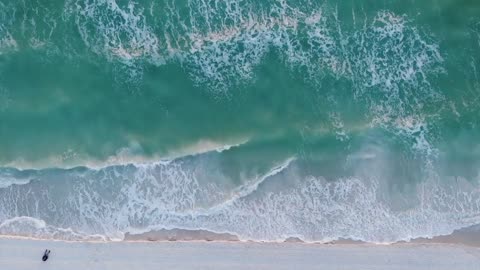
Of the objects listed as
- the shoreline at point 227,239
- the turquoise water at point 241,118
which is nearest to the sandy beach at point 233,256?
the shoreline at point 227,239

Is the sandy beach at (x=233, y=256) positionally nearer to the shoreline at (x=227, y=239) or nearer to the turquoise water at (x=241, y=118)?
the shoreline at (x=227, y=239)

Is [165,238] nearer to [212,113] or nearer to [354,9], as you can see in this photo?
[212,113]

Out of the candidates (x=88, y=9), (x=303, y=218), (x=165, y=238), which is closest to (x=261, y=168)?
(x=303, y=218)

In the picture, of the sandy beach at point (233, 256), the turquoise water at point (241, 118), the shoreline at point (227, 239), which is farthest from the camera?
the turquoise water at point (241, 118)

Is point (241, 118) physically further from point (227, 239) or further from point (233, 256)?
point (233, 256)

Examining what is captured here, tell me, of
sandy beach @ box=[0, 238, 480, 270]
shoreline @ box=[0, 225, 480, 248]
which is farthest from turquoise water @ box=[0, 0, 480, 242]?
sandy beach @ box=[0, 238, 480, 270]

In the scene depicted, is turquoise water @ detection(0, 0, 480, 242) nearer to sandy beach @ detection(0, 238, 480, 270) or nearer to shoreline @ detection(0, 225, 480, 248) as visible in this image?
shoreline @ detection(0, 225, 480, 248)

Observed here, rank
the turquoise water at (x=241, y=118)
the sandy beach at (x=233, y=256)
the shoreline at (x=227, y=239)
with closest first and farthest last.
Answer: the sandy beach at (x=233, y=256) < the shoreline at (x=227, y=239) < the turquoise water at (x=241, y=118)
